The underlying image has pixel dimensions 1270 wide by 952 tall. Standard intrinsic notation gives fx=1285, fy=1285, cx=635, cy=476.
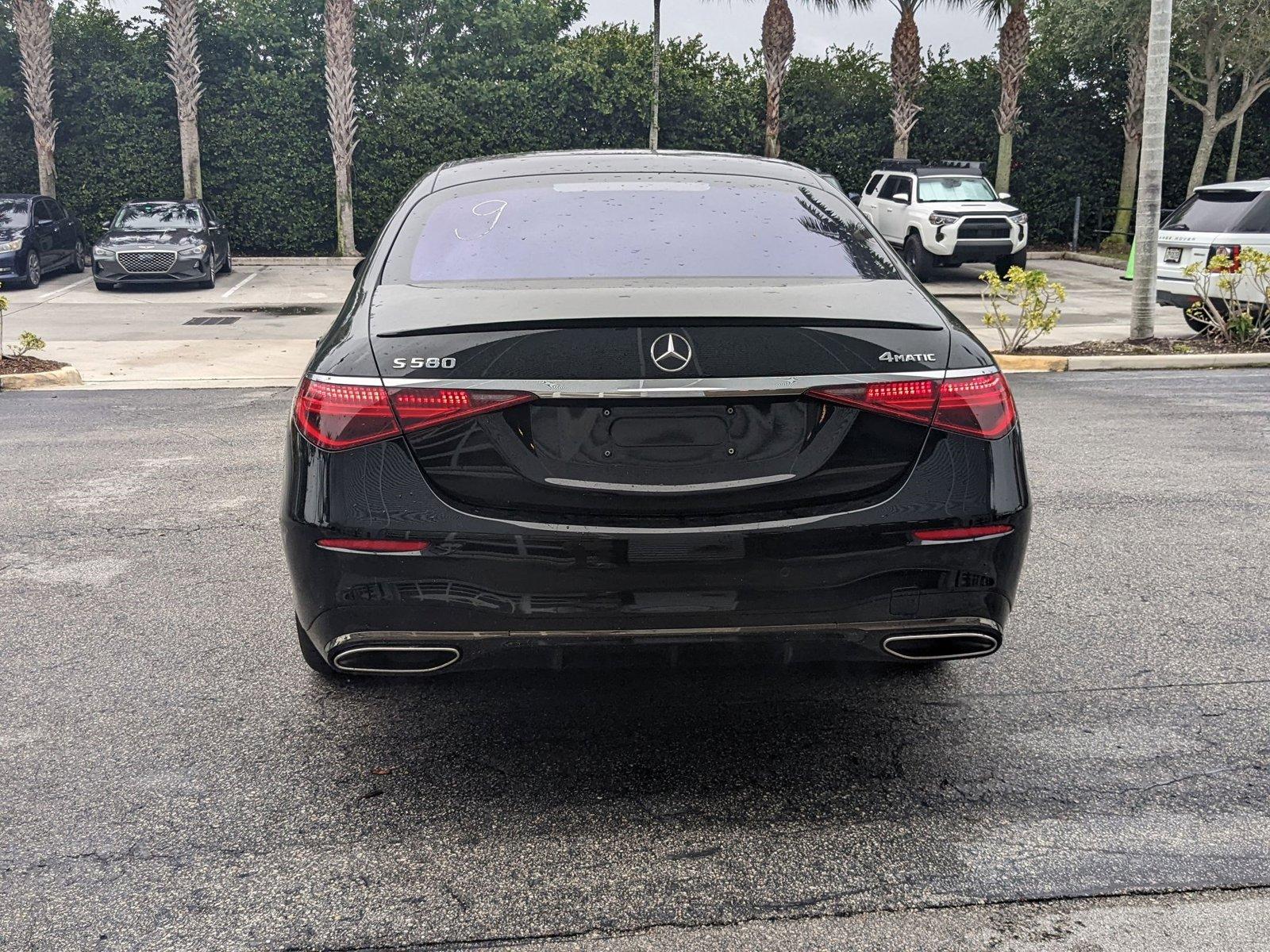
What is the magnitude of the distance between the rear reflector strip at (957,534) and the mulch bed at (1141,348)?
10.8 metres

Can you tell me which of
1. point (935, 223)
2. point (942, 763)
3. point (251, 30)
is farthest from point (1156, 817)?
point (251, 30)

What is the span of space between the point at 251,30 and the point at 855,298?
2914 centimetres

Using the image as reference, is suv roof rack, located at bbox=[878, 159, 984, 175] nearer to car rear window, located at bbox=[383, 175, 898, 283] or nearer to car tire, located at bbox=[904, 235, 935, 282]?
car tire, located at bbox=[904, 235, 935, 282]

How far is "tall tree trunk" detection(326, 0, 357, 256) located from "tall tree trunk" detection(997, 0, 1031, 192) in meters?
14.3

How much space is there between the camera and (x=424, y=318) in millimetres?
3271

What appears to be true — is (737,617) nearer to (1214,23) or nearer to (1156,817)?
(1156,817)

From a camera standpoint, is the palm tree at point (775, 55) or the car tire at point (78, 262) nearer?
the car tire at point (78, 262)

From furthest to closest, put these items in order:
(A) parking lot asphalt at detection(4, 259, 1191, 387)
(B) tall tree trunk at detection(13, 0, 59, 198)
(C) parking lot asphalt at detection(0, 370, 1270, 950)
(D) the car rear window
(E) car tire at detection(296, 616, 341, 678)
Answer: (B) tall tree trunk at detection(13, 0, 59, 198)
(A) parking lot asphalt at detection(4, 259, 1191, 387)
(E) car tire at detection(296, 616, 341, 678)
(D) the car rear window
(C) parking lot asphalt at detection(0, 370, 1270, 950)

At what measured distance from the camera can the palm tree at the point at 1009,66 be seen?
28.3m

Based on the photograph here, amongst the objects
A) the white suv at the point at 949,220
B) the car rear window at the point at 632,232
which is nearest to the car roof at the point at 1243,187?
the white suv at the point at 949,220

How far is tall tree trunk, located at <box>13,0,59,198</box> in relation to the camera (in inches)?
1049

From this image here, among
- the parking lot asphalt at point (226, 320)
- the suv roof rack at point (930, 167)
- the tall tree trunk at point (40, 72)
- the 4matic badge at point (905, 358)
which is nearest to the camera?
the 4matic badge at point (905, 358)

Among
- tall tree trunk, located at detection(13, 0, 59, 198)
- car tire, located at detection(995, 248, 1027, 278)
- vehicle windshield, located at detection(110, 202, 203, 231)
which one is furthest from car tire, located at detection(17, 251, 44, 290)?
car tire, located at detection(995, 248, 1027, 278)

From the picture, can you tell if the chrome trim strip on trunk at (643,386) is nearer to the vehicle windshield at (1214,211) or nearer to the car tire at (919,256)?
the vehicle windshield at (1214,211)
